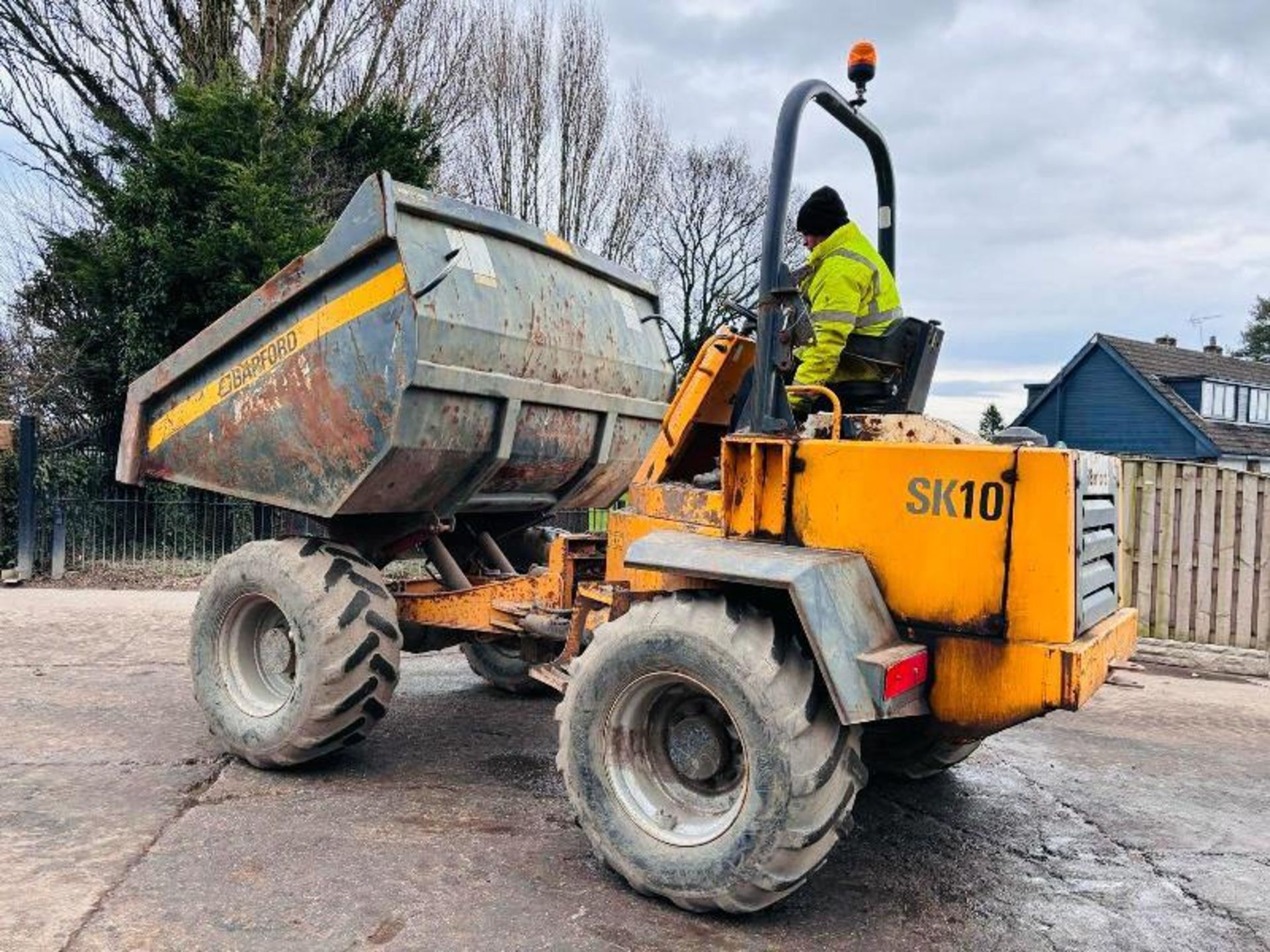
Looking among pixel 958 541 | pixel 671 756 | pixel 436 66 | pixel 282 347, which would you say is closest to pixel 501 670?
pixel 282 347

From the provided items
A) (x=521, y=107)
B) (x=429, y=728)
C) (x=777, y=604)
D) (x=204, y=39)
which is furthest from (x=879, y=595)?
(x=521, y=107)

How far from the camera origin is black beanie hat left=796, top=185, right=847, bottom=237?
411 cm

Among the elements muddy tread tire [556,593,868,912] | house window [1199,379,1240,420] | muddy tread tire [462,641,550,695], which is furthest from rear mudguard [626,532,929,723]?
house window [1199,379,1240,420]

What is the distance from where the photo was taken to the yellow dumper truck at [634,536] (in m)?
3.34

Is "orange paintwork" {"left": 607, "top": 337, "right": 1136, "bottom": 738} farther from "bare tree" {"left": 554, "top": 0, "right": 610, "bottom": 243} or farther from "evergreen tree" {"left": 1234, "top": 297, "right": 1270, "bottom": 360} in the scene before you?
"evergreen tree" {"left": 1234, "top": 297, "right": 1270, "bottom": 360}

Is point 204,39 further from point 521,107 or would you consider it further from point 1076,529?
point 1076,529

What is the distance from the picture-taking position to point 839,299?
389cm

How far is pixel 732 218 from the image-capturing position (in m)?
30.3

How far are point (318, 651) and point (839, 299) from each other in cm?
270

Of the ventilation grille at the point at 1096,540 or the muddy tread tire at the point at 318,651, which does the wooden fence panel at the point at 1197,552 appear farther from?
the muddy tread tire at the point at 318,651

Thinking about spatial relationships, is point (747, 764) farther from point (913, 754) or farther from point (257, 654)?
point (257, 654)

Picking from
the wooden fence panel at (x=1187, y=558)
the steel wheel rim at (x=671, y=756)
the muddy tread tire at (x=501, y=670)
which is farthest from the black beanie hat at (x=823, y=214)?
the wooden fence panel at (x=1187, y=558)

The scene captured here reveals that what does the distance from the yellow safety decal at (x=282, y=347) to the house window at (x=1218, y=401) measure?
31645 millimetres

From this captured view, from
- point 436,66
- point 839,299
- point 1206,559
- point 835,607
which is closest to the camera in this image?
point 835,607
